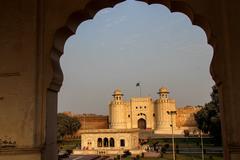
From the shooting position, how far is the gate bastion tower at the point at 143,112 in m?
58.9

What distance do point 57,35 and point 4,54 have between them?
675mm

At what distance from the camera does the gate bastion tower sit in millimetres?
58906

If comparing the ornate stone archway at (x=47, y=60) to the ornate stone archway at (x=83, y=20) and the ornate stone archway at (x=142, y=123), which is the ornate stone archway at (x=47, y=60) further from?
the ornate stone archway at (x=142, y=123)

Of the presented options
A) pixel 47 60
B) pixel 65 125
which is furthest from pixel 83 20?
pixel 65 125

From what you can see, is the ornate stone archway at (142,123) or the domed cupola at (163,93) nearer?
the domed cupola at (163,93)

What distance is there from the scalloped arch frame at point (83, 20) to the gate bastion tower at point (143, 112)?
55.0 m

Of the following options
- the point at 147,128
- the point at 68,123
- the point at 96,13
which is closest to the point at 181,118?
the point at 147,128

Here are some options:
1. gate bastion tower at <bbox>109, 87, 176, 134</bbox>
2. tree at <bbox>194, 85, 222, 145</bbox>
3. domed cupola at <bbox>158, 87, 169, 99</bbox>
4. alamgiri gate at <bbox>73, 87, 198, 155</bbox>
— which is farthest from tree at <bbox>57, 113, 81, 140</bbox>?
tree at <bbox>194, 85, 222, 145</bbox>

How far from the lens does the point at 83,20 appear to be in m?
3.89

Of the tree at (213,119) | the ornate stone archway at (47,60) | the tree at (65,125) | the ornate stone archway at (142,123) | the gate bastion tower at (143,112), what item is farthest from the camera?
the ornate stone archway at (142,123)

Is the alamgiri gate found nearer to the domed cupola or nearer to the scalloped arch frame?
the domed cupola

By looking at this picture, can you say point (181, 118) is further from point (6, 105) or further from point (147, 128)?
point (6, 105)

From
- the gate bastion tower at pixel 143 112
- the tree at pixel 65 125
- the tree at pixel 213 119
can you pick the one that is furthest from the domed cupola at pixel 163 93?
the tree at pixel 213 119

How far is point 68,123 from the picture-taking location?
46812mm
